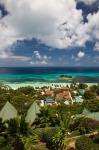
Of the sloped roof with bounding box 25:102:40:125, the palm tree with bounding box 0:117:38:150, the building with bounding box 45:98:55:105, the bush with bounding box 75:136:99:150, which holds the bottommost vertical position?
the bush with bounding box 75:136:99:150

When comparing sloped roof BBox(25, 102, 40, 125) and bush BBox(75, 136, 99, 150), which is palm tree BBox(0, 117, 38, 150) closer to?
bush BBox(75, 136, 99, 150)

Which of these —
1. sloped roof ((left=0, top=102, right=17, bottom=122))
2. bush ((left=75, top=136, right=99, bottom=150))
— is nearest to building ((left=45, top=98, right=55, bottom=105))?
sloped roof ((left=0, top=102, right=17, bottom=122))

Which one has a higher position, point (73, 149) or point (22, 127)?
point (22, 127)

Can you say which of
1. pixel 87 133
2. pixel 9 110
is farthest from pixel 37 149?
pixel 9 110

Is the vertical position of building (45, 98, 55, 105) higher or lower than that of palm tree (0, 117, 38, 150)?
higher

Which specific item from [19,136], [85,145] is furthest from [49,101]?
[19,136]

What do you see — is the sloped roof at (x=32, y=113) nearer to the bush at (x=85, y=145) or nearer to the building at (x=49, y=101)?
the bush at (x=85, y=145)

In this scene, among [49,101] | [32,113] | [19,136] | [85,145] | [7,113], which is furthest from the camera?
[49,101]

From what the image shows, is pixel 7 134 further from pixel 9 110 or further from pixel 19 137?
pixel 9 110

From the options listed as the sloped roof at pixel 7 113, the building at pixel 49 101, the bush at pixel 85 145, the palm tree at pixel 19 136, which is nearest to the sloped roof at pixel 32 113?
the sloped roof at pixel 7 113

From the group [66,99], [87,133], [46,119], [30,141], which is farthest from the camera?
[66,99]

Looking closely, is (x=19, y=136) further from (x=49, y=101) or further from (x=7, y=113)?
(x=49, y=101)
